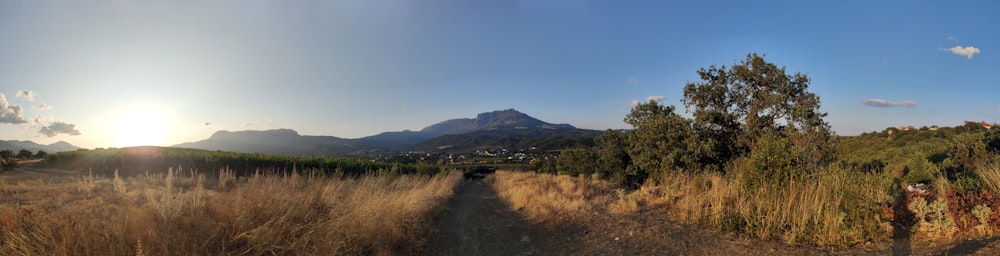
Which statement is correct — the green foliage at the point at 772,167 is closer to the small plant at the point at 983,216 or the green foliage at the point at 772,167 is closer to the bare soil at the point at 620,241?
the bare soil at the point at 620,241

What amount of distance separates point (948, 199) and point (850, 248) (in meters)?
1.85

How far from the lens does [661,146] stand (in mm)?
14891

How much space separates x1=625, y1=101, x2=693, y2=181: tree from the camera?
14.3 meters

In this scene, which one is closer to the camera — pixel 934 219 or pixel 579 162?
pixel 934 219

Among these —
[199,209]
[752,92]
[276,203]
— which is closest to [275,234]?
[276,203]

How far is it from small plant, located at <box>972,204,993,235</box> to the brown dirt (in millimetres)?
337

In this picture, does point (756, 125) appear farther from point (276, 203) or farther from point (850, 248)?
point (276, 203)

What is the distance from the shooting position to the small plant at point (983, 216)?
480 centimetres

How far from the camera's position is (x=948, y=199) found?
5352 mm

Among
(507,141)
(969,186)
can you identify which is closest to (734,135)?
(969,186)

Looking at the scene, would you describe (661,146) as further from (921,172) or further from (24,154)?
(24,154)

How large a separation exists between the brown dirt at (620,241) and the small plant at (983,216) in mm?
337

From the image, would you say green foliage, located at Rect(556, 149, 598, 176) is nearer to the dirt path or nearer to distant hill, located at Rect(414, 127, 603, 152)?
the dirt path

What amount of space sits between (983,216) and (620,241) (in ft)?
14.1
